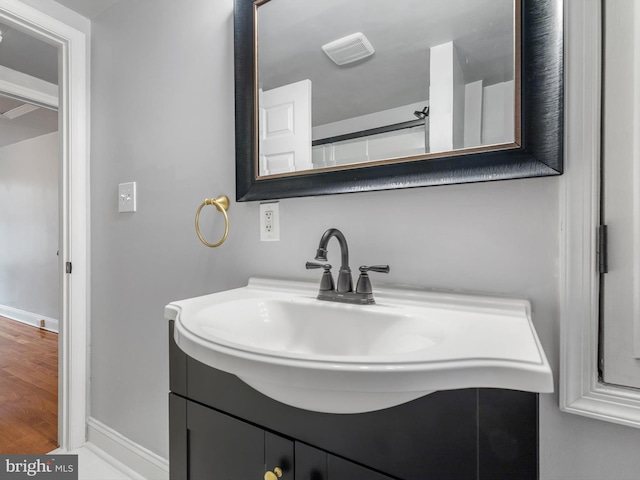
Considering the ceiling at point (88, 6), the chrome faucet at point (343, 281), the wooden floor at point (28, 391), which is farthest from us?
the wooden floor at point (28, 391)

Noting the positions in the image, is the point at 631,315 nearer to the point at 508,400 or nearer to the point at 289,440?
the point at 508,400

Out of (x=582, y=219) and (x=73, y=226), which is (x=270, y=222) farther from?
(x=73, y=226)

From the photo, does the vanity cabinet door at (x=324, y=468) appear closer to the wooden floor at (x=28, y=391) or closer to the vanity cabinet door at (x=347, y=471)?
the vanity cabinet door at (x=347, y=471)

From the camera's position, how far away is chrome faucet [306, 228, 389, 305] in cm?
80

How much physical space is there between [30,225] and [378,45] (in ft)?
14.6

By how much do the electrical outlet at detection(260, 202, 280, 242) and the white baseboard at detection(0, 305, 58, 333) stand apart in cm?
354

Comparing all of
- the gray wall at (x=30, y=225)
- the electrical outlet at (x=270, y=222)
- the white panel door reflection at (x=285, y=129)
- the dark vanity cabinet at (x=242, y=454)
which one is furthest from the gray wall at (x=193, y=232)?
the gray wall at (x=30, y=225)

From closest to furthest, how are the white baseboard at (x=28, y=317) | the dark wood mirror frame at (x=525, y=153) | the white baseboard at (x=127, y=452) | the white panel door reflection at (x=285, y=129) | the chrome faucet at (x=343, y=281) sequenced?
the dark wood mirror frame at (x=525, y=153) < the chrome faucet at (x=343, y=281) < the white panel door reflection at (x=285, y=129) < the white baseboard at (x=127, y=452) < the white baseboard at (x=28, y=317)

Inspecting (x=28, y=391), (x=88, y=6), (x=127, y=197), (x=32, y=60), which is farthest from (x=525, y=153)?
(x=28, y=391)

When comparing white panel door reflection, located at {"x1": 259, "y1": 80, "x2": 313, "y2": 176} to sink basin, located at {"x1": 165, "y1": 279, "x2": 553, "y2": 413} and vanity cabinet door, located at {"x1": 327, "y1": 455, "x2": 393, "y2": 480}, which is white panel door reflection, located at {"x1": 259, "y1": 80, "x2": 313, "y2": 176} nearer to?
sink basin, located at {"x1": 165, "y1": 279, "x2": 553, "y2": 413}

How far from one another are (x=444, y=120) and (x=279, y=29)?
23.4 inches

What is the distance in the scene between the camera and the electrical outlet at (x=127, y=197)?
4.66 ft

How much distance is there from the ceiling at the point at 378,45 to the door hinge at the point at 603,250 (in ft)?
1.19

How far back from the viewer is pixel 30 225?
377 centimetres
